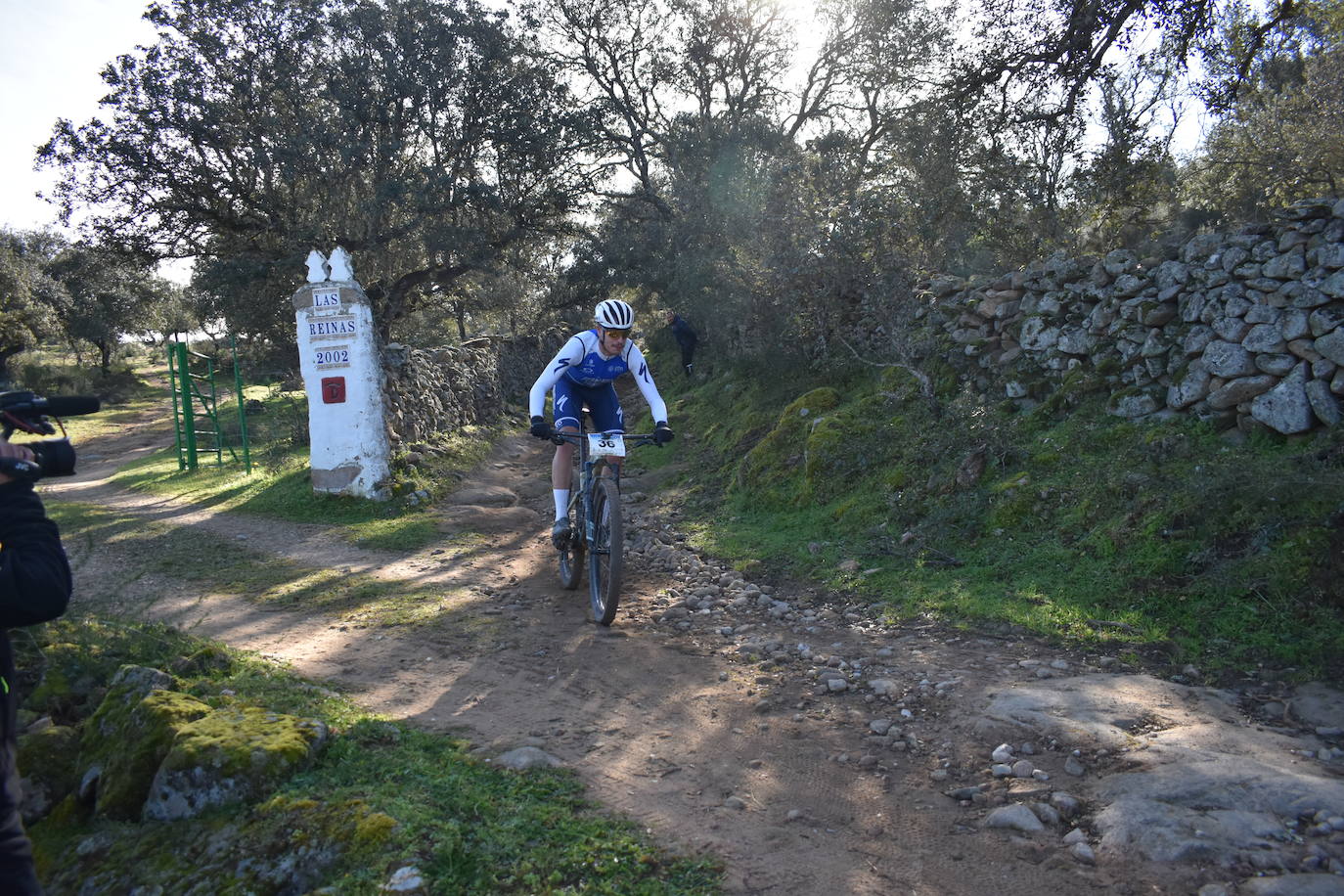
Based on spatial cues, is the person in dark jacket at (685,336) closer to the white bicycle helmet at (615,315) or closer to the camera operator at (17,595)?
the white bicycle helmet at (615,315)

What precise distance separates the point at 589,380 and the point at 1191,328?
15.8ft

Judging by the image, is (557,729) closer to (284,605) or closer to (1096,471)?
(284,605)

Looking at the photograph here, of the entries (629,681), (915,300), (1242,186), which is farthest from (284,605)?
(1242,186)

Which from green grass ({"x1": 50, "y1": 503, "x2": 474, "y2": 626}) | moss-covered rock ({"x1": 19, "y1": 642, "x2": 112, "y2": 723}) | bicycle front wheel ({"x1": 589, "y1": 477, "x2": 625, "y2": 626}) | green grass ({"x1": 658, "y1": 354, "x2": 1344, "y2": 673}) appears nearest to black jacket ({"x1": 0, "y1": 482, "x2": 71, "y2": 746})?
A: moss-covered rock ({"x1": 19, "y1": 642, "x2": 112, "y2": 723})

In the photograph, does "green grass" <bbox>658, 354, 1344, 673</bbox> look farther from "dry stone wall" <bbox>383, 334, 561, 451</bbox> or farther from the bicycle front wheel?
"dry stone wall" <bbox>383, 334, 561, 451</bbox>

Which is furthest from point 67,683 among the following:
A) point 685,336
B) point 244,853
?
point 685,336

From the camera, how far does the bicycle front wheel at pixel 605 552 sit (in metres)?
5.70

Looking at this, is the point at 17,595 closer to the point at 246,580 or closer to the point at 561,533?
the point at 561,533

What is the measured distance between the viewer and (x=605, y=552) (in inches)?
231

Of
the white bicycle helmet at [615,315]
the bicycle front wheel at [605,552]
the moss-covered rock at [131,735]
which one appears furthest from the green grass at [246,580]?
the white bicycle helmet at [615,315]

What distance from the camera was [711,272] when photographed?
15445 millimetres

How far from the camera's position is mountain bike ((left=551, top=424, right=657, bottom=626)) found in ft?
18.8

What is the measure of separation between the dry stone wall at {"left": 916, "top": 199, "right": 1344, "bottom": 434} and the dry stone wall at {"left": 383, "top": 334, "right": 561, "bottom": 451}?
763cm

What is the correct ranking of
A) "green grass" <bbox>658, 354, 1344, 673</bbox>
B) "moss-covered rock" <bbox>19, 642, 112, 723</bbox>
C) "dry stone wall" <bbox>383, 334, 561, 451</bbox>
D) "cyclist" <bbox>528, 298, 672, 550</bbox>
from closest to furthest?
"moss-covered rock" <bbox>19, 642, 112, 723</bbox>, "green grass" <bbox>658, 354, 1344, 673</bbox>, "cyclist" <bbox>528, 298, 672, 550</bbox>, "dry stone wall" <bbox>383, 334, 561, 451</bbox>
